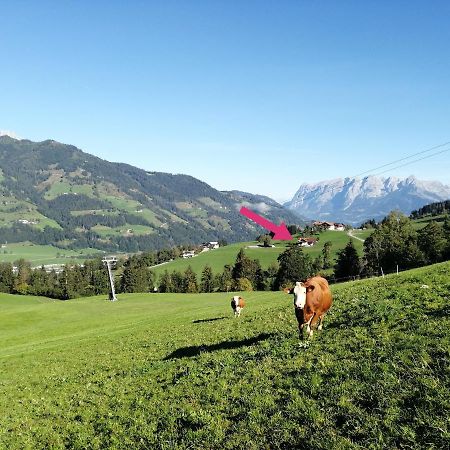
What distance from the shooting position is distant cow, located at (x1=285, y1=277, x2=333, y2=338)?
1913 cm

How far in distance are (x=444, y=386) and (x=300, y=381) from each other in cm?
468

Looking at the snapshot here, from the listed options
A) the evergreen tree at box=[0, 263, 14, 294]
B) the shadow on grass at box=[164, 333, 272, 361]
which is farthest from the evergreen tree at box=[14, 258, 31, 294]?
the shadow on grass at box=[164, 333, 272, 361]

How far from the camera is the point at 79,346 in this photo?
40.1 m

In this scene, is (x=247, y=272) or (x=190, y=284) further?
(x=247, y=272)

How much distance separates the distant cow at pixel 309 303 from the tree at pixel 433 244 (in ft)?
361

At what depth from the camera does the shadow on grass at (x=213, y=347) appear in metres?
22.8

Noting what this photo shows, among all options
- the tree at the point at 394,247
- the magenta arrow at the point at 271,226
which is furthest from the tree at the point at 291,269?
the magenta arrow at the point at 271,226

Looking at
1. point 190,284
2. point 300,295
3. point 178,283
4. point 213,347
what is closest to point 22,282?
point 178,283

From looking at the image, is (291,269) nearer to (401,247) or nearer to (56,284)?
(401,247)

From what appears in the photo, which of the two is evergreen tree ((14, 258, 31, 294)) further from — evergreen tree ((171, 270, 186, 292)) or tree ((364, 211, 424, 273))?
tree ((364, 211, 424, 273))

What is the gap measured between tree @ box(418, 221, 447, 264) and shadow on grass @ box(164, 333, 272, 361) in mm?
108372

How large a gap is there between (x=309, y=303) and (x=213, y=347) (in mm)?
7456

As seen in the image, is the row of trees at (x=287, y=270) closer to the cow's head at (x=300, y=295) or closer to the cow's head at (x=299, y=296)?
the cow's head at (x=300, y=295)

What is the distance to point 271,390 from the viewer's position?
14.2 meters
